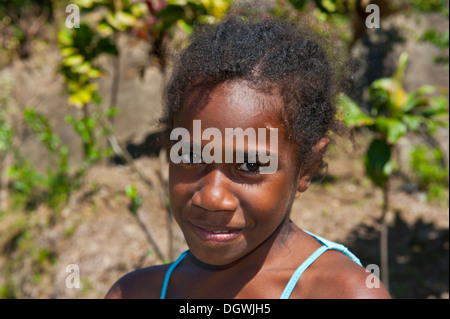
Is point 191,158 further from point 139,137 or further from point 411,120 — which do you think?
point 139,137

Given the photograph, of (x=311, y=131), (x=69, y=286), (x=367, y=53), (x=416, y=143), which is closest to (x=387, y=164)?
(x=311, y=131)

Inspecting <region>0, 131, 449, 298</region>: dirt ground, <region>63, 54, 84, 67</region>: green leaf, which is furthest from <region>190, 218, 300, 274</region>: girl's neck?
<region>63, 54, 84, 67</region>: green leaf

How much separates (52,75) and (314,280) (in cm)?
627

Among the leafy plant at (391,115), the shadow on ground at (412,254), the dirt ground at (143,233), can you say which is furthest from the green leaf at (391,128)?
the dirt ground at (143,233)

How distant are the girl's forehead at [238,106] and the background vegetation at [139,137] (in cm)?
50

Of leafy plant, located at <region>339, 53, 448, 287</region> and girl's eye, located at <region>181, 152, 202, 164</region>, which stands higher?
leafy plant, located at <region>339, 53, 448, 287</region>

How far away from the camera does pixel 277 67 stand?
4.11 feet

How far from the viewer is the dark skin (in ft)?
3.92

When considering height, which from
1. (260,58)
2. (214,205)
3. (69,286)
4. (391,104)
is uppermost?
(391,104)

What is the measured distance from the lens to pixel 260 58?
49.6 inches

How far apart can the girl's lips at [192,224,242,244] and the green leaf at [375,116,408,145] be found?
5.24 ft

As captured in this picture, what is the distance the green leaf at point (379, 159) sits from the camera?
2.73 metres

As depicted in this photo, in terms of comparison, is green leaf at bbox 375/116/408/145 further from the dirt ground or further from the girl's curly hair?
the girl's curly hair
